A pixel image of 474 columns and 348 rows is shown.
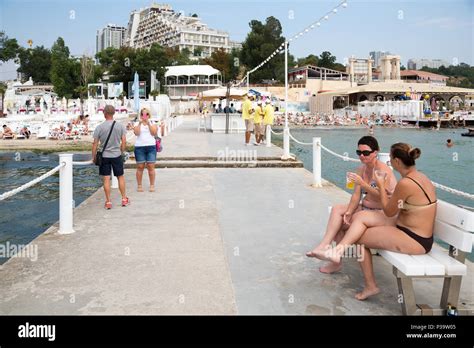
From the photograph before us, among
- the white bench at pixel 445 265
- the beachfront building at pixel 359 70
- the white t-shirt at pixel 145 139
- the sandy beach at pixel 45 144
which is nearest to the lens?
the white bench at pixel 445 265

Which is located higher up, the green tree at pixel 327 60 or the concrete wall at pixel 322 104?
the green tree at pixel 327 60

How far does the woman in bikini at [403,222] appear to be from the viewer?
3520mm

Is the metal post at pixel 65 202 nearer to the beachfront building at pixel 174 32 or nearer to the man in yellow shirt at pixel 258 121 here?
the man in yellow shirt at pixel 258 121

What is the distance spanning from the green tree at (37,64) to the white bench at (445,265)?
112663 millimetres

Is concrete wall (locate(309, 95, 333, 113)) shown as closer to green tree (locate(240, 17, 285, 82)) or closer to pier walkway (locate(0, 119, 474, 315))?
green tree (locate(240, 17, 285, 82))

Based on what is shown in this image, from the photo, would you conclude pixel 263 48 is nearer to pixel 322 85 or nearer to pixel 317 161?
pixel 322 85

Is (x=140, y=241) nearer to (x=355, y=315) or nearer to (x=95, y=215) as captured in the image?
(x=95, y=215)

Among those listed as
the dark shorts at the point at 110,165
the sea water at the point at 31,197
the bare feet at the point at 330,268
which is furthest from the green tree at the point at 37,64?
the bare feet at the point at 330,268

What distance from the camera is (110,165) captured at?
702 cm

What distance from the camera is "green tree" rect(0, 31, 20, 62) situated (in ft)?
130

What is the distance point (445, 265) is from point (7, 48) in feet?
144

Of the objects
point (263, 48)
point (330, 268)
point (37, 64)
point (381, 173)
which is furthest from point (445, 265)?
point (37, 64)

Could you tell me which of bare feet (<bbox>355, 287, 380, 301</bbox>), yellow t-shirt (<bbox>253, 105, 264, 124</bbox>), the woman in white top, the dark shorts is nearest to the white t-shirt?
the woman in white top
